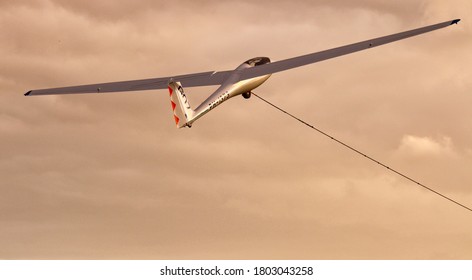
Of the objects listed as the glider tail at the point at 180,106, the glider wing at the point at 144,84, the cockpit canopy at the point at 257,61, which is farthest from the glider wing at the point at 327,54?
the glider tail at the point at 180,106

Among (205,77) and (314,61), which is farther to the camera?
(205,77)

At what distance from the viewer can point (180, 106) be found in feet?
117

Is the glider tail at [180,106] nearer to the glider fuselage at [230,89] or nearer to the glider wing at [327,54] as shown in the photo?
the glider fuselage at [230,89]

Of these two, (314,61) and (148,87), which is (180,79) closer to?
(148,87)

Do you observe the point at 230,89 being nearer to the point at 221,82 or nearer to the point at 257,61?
the point at 221,82

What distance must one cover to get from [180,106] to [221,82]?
A: 515 centimetres

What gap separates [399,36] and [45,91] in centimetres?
1991

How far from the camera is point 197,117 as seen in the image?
3641 cm

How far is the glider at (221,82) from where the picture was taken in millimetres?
35719

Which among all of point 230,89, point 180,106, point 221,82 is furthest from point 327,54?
point 180,106
